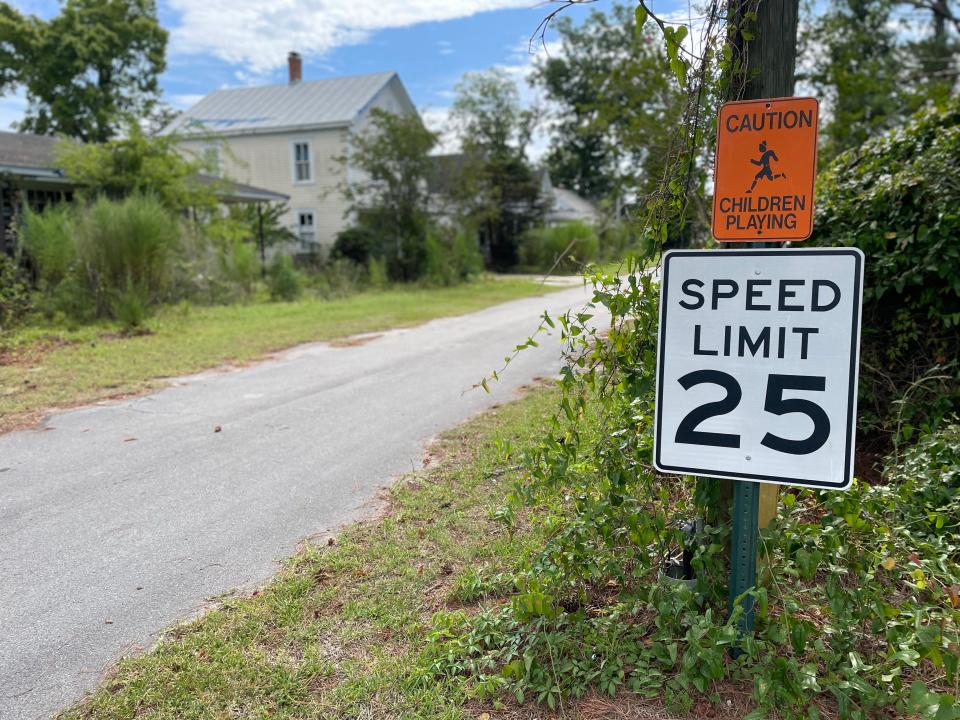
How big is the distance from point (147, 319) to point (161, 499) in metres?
9.13

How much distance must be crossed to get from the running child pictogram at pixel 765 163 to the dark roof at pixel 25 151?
1619 cm

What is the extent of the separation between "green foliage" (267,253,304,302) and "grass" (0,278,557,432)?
0.73m

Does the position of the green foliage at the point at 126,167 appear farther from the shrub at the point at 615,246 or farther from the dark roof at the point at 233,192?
the shrub at the point at 615,246

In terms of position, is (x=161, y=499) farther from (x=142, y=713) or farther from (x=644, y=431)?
(x=644, y=431)

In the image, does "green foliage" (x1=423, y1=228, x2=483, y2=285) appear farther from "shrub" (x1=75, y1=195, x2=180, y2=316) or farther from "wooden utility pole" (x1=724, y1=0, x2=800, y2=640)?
"wooden utility pole" (x1=724, y1=0, x2=800, y2=640)

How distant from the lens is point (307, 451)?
19.1 feet

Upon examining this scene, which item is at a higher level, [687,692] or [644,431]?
[644,431]

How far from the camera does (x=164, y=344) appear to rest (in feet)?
36.4

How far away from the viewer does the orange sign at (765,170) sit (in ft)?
7.80

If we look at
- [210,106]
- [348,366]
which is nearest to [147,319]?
[348,366]

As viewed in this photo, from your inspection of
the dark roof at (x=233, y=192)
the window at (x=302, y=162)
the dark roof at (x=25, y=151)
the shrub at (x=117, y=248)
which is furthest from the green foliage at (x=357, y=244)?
the shrub at (x=117, y=248)

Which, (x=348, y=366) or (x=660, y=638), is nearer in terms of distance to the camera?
(x=660, y=638)

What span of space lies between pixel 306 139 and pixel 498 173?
9291 mm

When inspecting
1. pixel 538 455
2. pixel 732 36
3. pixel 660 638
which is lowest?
pixel 660 638
